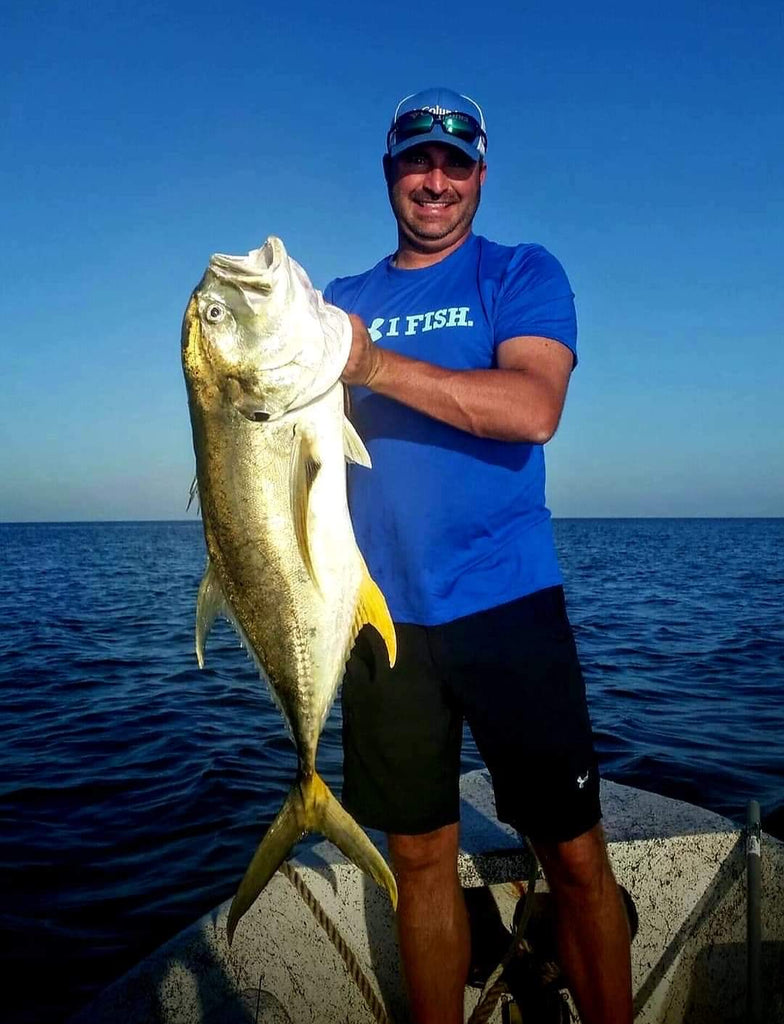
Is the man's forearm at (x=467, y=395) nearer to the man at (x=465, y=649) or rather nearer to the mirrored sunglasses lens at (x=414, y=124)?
the man at (x=465, y=649)

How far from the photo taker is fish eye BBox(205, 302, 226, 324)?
2.64 meters

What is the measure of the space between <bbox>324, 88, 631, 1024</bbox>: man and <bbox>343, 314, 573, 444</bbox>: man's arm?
0.43 ft

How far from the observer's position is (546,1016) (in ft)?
12.8

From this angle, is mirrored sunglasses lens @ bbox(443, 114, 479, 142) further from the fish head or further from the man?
the fish head

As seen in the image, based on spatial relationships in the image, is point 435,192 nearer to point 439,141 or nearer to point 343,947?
point 439,141

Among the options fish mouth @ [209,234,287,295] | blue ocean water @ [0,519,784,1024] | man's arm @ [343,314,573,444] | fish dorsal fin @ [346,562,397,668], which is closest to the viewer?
fish mouth @ [209,234,287,295]

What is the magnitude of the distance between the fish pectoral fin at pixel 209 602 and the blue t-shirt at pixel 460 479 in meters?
0.66

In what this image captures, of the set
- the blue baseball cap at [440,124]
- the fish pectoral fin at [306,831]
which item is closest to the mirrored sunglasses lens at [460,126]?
the blue baseball cap at [440,124]

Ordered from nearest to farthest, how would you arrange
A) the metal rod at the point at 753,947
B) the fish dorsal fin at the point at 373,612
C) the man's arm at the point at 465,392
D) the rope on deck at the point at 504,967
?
the man's arm at the point at 465,392 < the fish dorsal fin at the point at 373,612 < the metal rod at the point at 753,947 < the rope on deck at the point at 504,967

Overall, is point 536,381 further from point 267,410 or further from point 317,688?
point 317,688

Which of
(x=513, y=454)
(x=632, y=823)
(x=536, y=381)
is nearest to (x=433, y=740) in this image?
(x=513, y=454)

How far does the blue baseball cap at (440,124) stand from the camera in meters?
3.44

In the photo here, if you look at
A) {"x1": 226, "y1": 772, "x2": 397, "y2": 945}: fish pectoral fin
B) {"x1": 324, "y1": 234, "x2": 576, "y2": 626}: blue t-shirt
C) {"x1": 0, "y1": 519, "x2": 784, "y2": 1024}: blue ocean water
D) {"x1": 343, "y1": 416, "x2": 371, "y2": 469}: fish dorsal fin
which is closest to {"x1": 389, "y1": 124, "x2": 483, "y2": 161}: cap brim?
{"x1": 324, "y1": 234, "x2": 576, "y2": 626}: blue t-shirt

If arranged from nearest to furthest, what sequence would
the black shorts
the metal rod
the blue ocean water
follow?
the black shorts < the metal rod < the blue ocean water
